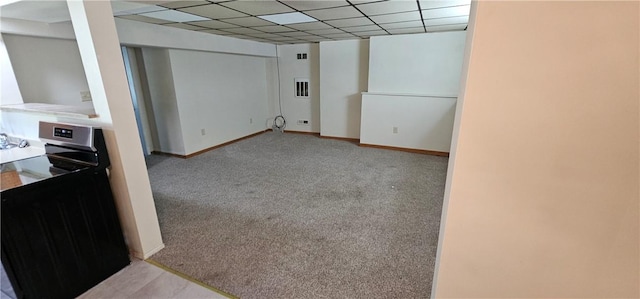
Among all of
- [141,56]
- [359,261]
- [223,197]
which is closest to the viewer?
[359,261]

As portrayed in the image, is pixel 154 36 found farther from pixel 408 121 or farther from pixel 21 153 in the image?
pixel 408 121

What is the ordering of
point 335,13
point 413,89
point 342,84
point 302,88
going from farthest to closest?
point 302,88
point 342,84
point 413,89
point 335,13

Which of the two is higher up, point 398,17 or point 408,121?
point 398,17

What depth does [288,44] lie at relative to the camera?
19.5ft

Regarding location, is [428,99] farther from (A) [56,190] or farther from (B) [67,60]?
(B) [67,60]

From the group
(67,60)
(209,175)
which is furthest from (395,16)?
(67,60)

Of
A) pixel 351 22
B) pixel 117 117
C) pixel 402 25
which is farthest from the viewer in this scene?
pixel 402 25

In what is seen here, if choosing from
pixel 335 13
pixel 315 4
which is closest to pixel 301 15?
pixel 335 13

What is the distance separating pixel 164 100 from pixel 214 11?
2.30m

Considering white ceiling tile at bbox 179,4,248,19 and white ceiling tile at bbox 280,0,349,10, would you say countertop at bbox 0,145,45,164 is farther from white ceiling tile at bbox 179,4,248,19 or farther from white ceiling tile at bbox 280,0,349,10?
white ceiling tile at bbox 280,0,349,10

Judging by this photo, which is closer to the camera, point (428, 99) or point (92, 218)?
point (92, 218)

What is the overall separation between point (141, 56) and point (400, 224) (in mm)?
4756

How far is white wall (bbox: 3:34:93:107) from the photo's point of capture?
8.80 feet

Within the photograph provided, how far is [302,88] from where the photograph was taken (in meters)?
6.16
